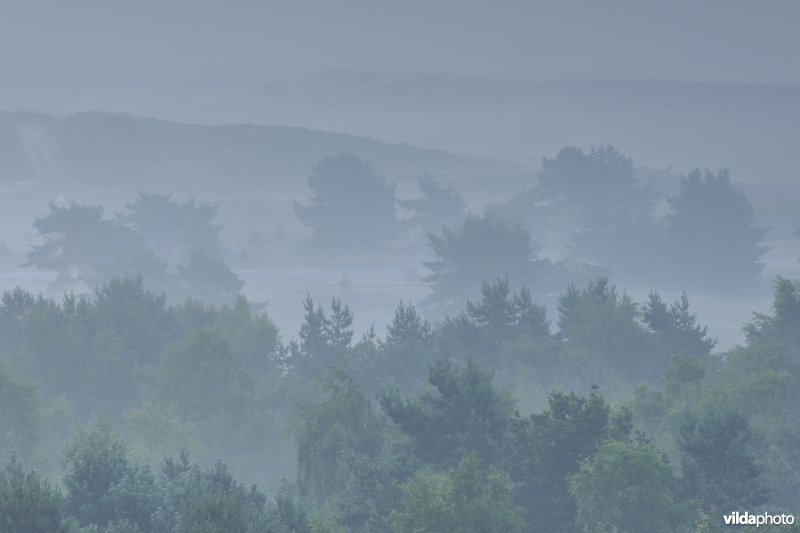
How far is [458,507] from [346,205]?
133724mm

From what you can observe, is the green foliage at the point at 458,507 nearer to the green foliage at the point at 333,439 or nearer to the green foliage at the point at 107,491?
the green foliage at the point at 107,491

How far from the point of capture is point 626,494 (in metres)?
31.4

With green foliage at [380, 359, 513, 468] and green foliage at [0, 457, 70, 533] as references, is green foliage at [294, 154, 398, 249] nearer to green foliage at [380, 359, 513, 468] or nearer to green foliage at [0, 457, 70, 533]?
green foliage at [380, 359, 513, 468]

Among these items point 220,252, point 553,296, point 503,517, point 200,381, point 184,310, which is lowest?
point 503,517

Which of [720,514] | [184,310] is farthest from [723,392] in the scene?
[184,310]

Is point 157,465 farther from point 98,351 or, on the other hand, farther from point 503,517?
point 503,517

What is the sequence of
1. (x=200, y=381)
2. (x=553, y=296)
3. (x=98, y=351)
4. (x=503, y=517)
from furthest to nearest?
(x=553, y=296)
(x=98, y=351)
(x=200, y=381)
(x=503, y=517)

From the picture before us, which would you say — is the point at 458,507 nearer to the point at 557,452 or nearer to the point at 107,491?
the point at 557,452

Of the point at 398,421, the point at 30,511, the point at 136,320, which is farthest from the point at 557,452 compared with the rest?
the point at 136,320

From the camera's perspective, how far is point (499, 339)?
63469 mm

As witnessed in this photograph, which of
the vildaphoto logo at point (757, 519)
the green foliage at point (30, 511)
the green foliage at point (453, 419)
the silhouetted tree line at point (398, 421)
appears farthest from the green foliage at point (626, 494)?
the green foliage at point (30, 511)

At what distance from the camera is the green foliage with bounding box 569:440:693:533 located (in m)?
31.3

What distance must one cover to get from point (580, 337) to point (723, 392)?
19.5 meters

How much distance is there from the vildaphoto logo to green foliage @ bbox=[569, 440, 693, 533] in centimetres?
101
